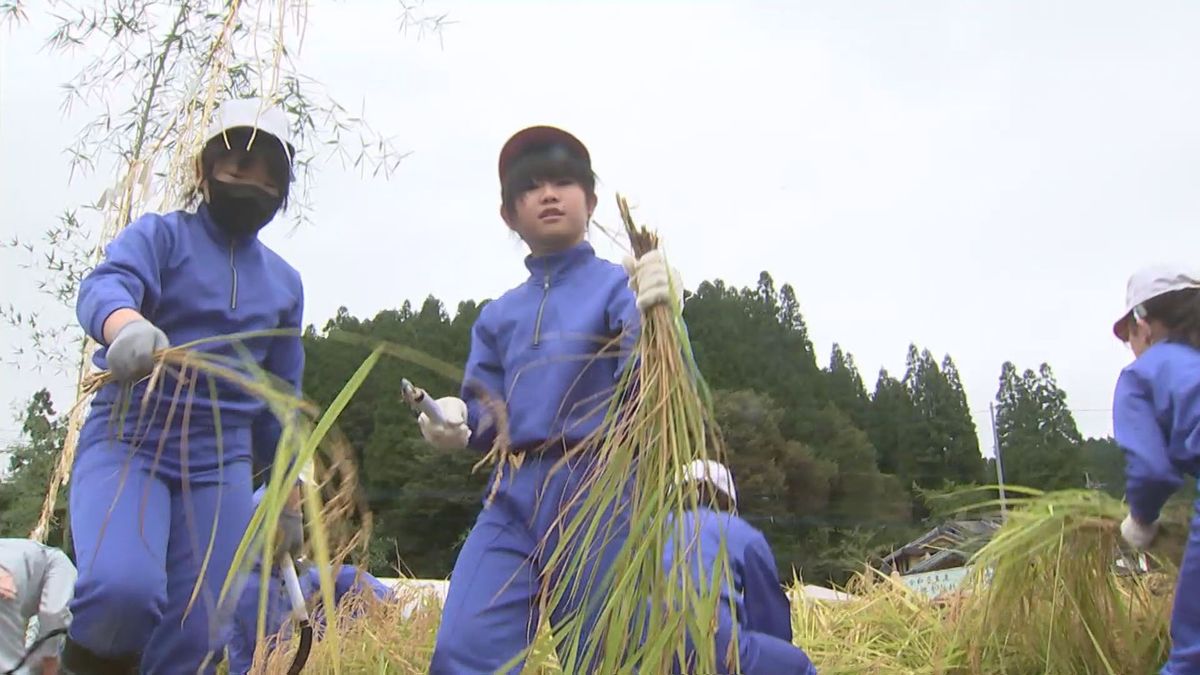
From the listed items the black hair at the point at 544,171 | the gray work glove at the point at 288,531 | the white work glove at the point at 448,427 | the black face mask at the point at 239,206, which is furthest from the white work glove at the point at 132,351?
the black hair at the point at 544,171

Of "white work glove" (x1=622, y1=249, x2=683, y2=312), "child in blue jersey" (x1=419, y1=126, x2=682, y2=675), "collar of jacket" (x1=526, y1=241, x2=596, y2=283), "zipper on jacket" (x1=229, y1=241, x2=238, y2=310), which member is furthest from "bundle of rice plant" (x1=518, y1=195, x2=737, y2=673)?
"zipper on jacket" (x1=229, y1=241, x2=238, y2=310)

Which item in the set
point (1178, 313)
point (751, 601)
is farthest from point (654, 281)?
point (1178, 313)

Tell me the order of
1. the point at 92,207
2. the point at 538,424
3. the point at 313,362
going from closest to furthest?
the point at 538,424 → the point at 92,207 → the point at 313,362

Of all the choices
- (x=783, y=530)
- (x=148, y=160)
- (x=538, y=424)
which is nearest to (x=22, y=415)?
(x=148, y=160)

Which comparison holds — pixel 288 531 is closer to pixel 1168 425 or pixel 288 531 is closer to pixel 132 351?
pixel 132 351

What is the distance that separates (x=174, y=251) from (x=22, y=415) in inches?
60.2

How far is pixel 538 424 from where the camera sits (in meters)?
2.17

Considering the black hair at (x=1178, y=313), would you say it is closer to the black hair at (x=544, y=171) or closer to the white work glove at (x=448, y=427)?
the black hair at (x=544, y=171)

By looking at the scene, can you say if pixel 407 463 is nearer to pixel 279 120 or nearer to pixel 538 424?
pixel 538 424

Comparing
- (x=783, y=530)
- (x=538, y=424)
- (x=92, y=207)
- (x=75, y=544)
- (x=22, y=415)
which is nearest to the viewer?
(x=75, y=544)

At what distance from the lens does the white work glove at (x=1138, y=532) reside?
2.67 m

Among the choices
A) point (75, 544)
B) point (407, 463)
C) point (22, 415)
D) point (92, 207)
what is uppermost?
point (92, 207)

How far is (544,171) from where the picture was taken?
94.5 inches

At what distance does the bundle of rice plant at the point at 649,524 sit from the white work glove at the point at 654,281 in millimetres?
23
